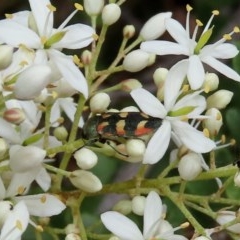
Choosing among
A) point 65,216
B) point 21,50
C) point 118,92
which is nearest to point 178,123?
point 21,50

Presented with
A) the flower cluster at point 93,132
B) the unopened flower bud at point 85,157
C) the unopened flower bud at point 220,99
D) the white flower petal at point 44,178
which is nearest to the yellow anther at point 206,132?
the flower cluster at point 93,132

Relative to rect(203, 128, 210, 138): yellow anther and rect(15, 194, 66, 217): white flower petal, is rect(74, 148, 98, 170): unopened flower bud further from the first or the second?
rect(203, 128, 210, 138): yellow anther

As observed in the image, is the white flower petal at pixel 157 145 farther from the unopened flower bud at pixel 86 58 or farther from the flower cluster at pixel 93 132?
the unopened flower bud at pixel 86 58

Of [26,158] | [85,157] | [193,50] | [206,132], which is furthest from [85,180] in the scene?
[193,50]

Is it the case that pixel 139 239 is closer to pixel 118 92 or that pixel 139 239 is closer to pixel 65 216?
pixel 65 216

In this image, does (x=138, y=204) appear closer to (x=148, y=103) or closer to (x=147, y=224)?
(x=147, y=224)

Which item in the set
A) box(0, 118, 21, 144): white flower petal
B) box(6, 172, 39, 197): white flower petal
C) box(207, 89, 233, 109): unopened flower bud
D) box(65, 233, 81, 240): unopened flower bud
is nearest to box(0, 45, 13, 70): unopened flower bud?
box(0, 118, 21, 144): white flower petal
